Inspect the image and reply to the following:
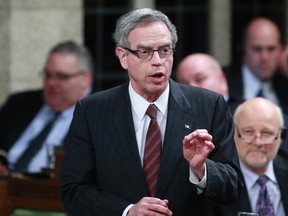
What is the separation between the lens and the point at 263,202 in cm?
756

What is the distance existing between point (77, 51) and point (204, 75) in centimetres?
109

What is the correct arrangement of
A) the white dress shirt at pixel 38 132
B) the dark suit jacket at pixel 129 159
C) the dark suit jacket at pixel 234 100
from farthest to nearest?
the white dress shirt at pixel 38 132, the dark suit jacket at pixel 234 100, the dark suit jacket at pixel 129 159

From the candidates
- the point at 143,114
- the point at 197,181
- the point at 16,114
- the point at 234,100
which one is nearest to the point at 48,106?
the point at 16,114

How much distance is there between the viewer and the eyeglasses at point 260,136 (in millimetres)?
7812

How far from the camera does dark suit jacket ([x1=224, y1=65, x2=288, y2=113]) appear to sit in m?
10.2

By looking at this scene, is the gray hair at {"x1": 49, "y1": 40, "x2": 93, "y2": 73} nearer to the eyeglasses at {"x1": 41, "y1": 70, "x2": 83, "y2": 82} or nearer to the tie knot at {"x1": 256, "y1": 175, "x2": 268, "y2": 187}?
the eyeglasses at {"x1": 41, "y1": 70, "x2": 83, "y2": 82}

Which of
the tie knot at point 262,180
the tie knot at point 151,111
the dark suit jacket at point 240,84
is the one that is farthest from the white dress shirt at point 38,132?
the tie knot at point 151,111

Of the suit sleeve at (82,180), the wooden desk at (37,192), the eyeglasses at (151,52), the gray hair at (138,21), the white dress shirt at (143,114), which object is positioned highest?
the gray hair at (138,21)

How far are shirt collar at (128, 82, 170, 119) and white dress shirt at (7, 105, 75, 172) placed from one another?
2.75 m

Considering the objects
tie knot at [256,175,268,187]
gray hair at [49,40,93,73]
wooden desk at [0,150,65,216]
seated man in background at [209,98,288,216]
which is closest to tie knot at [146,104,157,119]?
seated man in background at [209,98,288,216]

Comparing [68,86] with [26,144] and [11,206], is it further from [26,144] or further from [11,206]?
[11,206]

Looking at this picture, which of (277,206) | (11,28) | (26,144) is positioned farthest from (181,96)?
(11,28)

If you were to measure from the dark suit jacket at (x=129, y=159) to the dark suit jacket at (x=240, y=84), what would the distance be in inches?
Answer: 149

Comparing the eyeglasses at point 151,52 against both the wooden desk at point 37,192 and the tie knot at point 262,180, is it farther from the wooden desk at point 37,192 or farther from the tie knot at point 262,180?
the wooden desk at point 37,192
